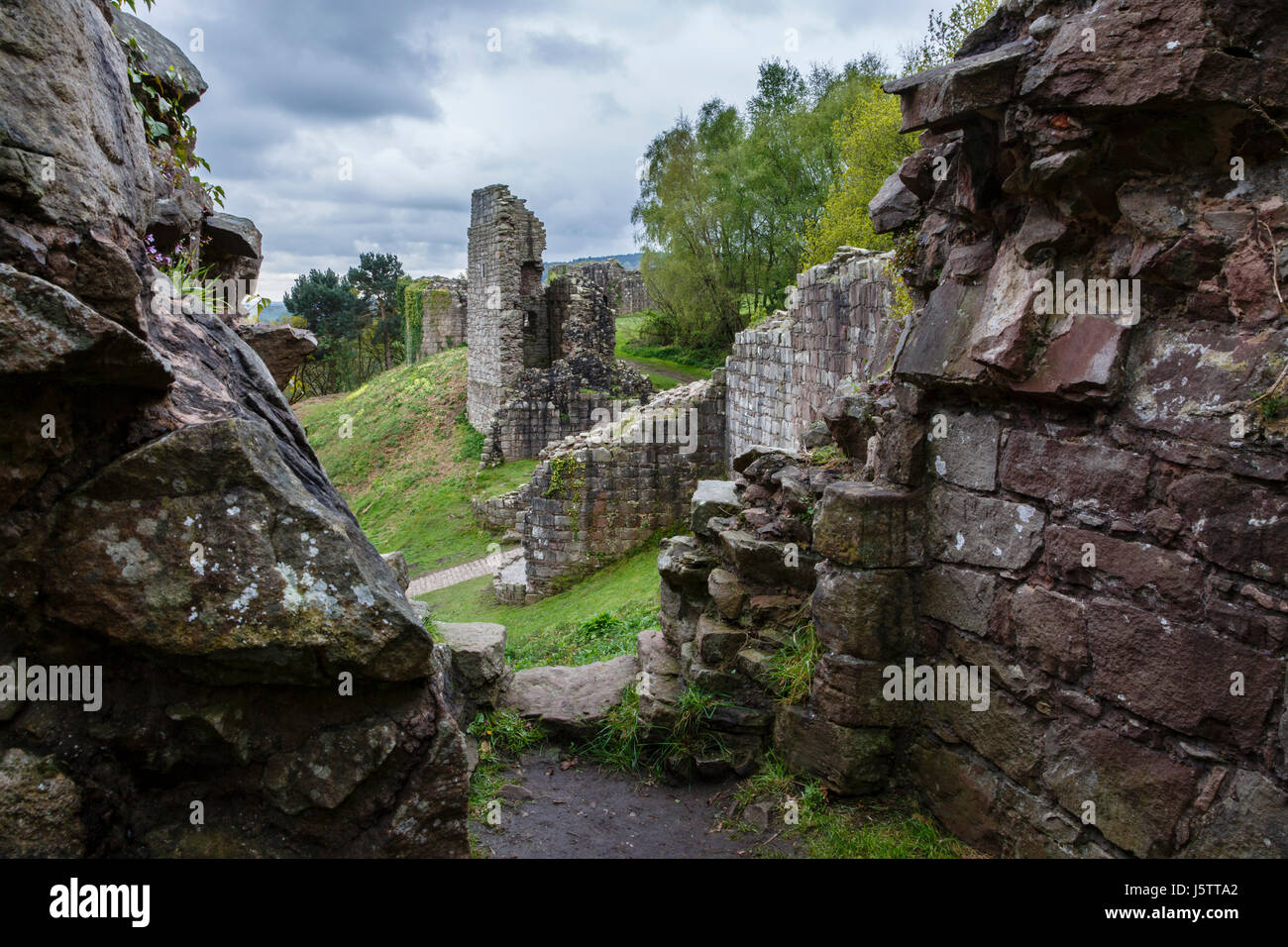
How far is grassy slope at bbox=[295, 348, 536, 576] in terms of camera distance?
62.4 feet

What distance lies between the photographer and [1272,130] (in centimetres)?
293

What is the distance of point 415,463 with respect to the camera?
24.9 meters

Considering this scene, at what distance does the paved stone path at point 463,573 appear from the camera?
15469 millimetres

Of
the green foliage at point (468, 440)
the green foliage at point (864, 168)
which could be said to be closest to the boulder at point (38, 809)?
the green foliage at point (864, 168)

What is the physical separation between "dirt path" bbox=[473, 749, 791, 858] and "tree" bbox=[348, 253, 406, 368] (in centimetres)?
4566

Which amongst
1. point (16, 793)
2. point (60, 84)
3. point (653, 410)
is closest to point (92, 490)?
point (16, 793)

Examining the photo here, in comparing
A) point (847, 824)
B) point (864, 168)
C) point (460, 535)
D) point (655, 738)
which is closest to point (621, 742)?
point (655, 738)

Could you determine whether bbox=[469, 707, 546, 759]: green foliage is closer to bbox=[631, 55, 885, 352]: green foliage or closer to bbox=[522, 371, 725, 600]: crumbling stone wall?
bbox=[522, 371, 725, 600]: crumbling stone wall

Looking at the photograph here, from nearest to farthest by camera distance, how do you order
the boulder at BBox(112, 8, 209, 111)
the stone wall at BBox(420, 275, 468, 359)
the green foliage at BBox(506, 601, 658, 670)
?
the boulder at BBox(112, 8, 209, 111) → the green foliage at BBox(506, 601, 658, 670) → the stone wall at BBox(420, 275, 468, 359)

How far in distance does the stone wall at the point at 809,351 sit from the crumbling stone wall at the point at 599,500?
1.62 metres

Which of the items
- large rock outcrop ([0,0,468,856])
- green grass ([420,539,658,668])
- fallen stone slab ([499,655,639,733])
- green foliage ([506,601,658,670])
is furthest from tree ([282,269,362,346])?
large rock outcrop ([0,0,468,856])

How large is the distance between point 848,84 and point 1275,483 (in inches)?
1065

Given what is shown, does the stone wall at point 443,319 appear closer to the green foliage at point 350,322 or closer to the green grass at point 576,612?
the green foliage at point 350,322

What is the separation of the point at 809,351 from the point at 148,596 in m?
9.99
